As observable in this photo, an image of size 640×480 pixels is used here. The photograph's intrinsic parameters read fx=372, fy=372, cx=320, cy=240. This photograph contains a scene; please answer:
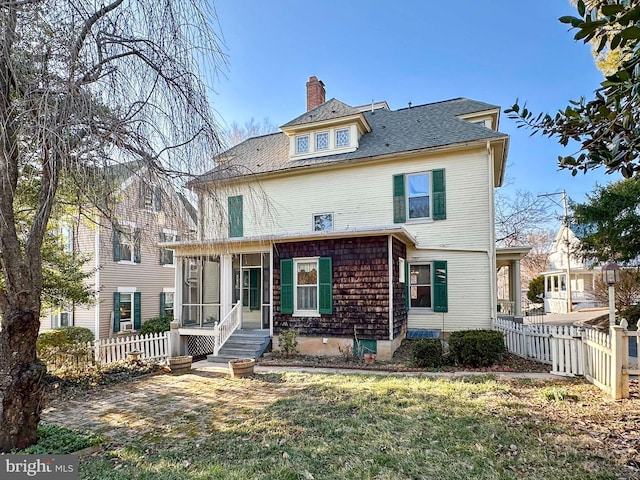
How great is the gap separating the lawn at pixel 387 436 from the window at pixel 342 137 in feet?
28.8

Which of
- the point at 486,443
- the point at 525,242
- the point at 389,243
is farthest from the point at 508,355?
the point at 525,242

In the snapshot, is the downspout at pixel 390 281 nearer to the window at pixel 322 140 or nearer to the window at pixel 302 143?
the window at pixel 322 140

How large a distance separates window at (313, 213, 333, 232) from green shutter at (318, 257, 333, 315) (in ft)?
8.54

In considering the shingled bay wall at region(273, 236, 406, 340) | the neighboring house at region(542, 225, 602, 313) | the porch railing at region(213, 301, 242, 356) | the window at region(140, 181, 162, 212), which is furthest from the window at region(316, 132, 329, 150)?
the neighboring house at region(542, 225, 602, 313)

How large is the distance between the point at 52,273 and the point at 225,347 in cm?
467

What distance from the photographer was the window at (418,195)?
38.8ft

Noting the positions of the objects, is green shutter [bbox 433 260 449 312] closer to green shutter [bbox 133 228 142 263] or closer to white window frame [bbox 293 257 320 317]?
white window frame [bbox 293 257 320 317]

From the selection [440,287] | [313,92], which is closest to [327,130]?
[313,92]

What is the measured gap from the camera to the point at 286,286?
1077cm

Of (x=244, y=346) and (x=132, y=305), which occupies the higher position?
(x=132, y=305)

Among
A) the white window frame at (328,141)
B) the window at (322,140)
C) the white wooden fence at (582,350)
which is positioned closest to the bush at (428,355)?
the white wooden fence at (582,350)

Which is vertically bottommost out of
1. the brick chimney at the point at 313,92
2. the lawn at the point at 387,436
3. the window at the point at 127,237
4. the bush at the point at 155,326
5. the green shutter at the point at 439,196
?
the bush at the point at 155,326

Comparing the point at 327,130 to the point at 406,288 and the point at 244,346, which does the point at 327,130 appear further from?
the point at 244,346

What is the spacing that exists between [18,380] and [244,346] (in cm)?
705
